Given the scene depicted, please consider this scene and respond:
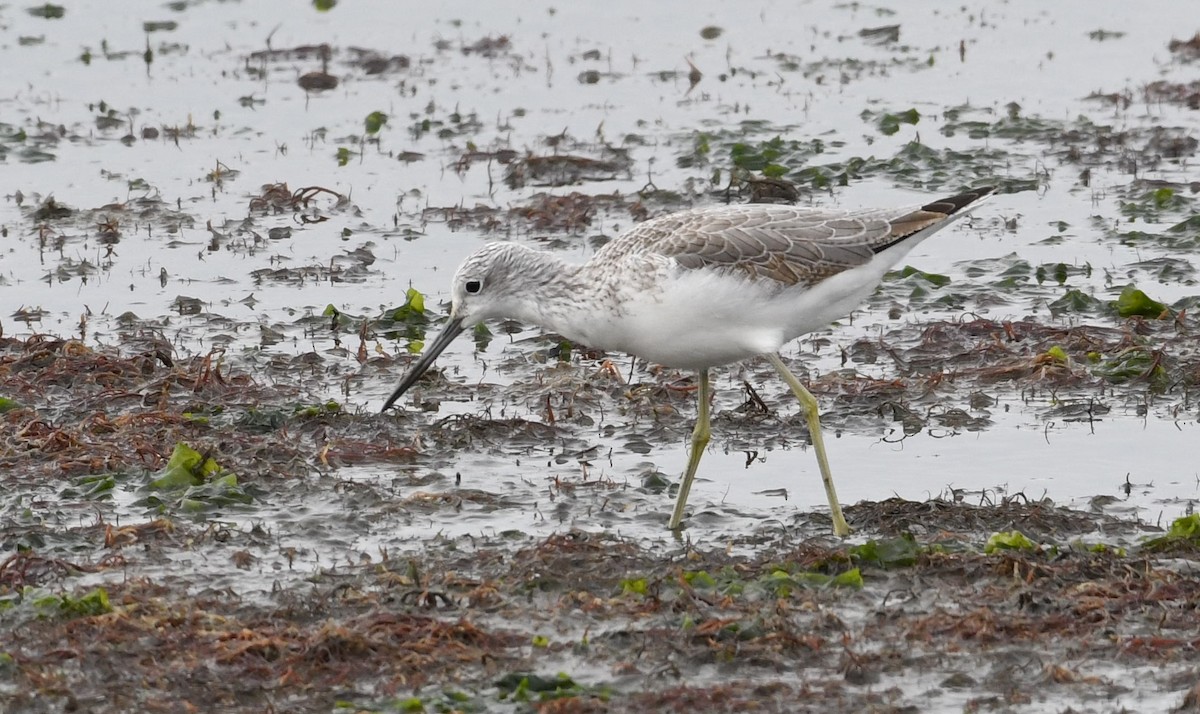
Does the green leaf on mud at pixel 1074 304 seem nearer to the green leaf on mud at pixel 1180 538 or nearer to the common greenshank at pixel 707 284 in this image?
the common greenshank at pixel 707 284

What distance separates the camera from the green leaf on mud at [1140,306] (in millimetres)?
12633

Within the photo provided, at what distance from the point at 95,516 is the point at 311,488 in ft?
3.80

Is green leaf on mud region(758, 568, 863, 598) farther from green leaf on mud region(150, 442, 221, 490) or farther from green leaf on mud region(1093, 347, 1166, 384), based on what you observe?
green leaf on mud region(1093, 347, 1166, 384)

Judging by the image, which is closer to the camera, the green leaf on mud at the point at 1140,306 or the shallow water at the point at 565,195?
the shallow water at the point at 565,195

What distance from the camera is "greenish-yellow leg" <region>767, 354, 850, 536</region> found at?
943 centimetres

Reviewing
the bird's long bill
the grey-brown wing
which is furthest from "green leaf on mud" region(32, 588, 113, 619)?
the grey-brown wing

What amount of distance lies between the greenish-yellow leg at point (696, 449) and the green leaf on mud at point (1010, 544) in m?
1.64

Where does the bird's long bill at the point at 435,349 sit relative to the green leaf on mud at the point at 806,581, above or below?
above

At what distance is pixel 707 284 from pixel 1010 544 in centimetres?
194

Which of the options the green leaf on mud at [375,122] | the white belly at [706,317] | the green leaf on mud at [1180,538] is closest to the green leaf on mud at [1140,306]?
the white belly at [706,317]

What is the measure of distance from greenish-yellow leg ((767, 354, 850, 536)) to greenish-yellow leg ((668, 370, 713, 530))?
542 mm

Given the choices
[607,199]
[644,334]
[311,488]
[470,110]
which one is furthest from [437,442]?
[470,110]

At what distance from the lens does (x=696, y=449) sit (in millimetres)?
9867

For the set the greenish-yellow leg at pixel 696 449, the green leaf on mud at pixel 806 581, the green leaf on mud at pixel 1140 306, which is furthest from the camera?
the green leaf on mud at pixel 1140 306
